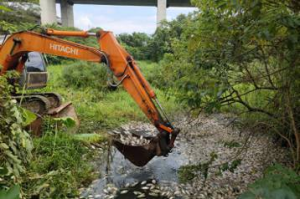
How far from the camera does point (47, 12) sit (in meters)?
22.3

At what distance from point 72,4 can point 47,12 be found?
5.01m

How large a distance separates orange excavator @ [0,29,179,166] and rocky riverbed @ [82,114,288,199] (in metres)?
0.33

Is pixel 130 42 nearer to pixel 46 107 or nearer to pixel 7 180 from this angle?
pixel 46 107

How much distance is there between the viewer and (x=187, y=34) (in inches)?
127

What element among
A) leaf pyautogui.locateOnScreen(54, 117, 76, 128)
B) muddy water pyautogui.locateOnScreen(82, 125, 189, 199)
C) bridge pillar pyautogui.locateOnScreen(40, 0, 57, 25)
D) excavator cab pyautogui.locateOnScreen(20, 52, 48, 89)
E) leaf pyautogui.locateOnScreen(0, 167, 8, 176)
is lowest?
muddy water pyautogui.locateOnScreen(82, 125, 189, 199)

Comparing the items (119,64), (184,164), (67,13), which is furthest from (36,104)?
(67,13)

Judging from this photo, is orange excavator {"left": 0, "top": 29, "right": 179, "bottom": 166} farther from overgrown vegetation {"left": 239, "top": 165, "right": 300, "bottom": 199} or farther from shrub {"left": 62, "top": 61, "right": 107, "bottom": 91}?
shrub {"left": 62, "top": 61, "right": 107, "bottom": 91}

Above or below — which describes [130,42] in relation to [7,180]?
above

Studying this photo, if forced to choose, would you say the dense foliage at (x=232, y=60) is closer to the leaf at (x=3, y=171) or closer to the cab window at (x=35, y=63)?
the leaf at (x=3, y=171)

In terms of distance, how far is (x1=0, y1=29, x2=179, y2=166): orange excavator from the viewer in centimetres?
363

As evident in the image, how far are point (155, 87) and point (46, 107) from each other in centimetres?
556

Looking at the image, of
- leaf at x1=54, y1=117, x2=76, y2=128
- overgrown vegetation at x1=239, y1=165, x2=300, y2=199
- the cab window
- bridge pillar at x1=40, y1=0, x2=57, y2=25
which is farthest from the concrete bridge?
overgrown vegetation at x1=239, y1=165, x2=300, y2=199

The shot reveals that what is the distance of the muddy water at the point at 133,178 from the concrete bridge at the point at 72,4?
17.0 m

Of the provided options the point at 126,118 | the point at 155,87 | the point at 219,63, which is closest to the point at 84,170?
the point at 219,63
